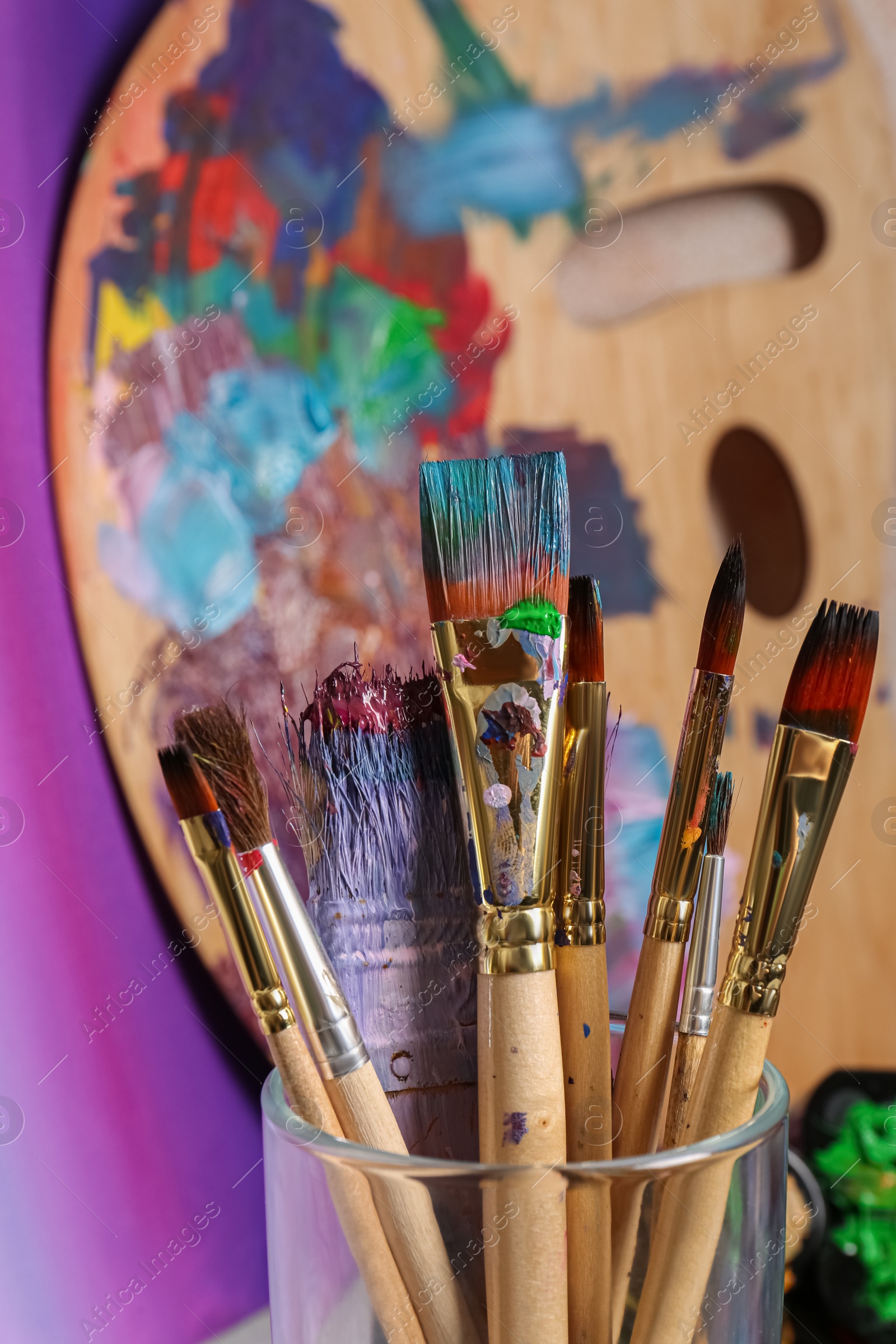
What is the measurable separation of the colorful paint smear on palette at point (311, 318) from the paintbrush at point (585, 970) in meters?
0.15

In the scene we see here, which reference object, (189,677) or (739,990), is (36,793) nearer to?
(189,677)

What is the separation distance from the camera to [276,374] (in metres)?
0.48

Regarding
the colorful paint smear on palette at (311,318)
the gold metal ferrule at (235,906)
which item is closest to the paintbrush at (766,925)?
the gold metal ferrule at (235,906)

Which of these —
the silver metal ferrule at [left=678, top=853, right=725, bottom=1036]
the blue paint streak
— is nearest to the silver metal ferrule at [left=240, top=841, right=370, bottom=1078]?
the silver metal ferrule at [left=678, top=853, right=725, bottom=1036]

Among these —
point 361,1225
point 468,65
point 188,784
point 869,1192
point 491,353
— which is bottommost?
point 869,1192

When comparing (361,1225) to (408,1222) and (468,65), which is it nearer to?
(408,1222)

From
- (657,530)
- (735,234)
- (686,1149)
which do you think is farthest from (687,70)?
(686,1149)

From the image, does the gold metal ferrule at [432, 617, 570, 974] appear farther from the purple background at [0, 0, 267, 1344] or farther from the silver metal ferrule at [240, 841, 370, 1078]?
the purple background at [0, 0, 267, 1344]

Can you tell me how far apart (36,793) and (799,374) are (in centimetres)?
38

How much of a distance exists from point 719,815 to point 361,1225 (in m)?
0.16

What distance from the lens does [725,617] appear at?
0.35 metres

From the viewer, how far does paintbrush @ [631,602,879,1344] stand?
0.92ft

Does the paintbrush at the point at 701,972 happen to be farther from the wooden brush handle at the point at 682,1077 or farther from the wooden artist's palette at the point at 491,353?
the wooden artist's palette at the point at 491,353


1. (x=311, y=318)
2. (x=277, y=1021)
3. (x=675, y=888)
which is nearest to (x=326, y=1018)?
(x=277, y=1021)
